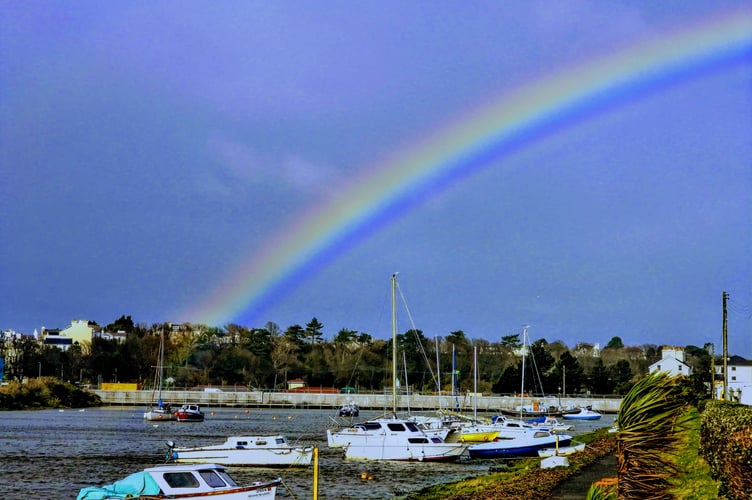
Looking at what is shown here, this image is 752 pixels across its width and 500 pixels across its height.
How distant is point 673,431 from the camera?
12711 mm

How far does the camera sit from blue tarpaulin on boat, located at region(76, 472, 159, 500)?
104 ft

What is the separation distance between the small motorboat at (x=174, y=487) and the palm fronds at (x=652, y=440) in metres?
23.3

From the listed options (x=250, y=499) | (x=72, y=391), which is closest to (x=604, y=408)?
(x=72, y=391)

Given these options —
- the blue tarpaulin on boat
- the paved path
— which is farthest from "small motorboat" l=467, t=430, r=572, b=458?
the blue tarpaulin on boat

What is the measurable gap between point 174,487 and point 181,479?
2.23ft

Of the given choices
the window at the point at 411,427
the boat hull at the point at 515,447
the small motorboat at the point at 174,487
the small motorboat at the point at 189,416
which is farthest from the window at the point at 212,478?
the small motorboat at the point at 189,416

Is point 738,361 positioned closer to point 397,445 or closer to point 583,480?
point 397,445

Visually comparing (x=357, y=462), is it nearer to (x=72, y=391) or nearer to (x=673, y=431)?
(x=673, y=431)

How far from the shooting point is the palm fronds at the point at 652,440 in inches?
500

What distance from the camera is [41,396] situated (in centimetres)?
18088

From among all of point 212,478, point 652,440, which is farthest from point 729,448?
point 212,478

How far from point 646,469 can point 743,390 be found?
111 m

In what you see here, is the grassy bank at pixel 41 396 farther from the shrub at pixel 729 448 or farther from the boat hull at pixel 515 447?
the shrub at pixel 729 448

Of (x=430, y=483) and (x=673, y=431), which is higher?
(x=673, y=431)
